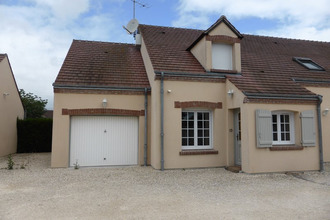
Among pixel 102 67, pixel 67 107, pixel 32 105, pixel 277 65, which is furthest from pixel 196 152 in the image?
pixel 32 105

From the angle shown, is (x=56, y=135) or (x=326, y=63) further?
(x=326, y=63)

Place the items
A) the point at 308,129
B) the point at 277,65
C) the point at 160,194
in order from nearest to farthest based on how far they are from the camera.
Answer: the point at 160,194 → the point at 308,129 → the point at 277,65

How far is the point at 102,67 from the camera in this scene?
11.0m

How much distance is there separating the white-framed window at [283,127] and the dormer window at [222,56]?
9.19ft

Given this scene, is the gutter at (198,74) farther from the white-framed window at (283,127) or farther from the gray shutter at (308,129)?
the gray shutter at (308,129)

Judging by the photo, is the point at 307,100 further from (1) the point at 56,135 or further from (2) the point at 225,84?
(1) the point at 56,135

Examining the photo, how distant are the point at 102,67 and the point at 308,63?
10498mm

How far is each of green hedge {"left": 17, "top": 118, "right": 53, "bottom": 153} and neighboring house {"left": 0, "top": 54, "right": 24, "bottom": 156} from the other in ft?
1.07

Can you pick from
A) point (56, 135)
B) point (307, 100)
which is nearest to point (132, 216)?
point (56, 135)

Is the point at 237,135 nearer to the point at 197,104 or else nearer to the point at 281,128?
the point at 281,128

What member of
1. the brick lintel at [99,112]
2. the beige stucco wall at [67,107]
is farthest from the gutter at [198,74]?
the brick lintel at [99,112]

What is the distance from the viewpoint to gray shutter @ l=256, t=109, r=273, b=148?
8438 mm

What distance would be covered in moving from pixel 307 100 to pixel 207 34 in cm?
458

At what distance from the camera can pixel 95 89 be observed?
32.1 ft
